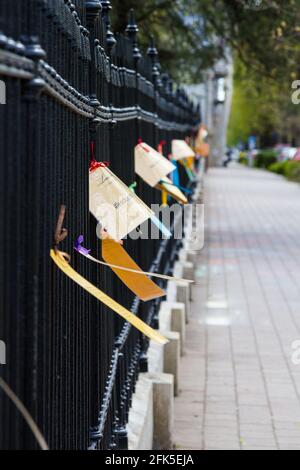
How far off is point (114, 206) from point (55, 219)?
63cm

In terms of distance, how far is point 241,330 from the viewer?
9.62 m

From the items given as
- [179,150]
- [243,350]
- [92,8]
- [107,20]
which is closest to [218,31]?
[179,150]

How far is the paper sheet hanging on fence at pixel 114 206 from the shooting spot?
129 inches

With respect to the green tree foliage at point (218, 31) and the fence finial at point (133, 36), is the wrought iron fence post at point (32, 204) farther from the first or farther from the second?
the green tree foliage at point (218, 31)

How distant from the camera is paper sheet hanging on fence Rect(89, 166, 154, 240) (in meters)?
3.27

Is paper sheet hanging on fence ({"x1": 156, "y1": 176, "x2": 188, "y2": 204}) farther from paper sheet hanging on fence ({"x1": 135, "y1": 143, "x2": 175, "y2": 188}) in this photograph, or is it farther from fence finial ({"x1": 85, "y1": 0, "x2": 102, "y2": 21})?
fence finial ({"x1": 85, "y1": 0, "x2": 102, "y2": 21})

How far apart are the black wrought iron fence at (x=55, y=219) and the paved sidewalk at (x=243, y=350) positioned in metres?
1.51

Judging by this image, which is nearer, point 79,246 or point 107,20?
point 79,246

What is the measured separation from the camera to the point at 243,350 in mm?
A: 8773

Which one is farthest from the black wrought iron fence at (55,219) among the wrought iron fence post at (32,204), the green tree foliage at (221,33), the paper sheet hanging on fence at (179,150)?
the green tree foliage at (221,33)

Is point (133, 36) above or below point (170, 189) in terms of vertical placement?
above

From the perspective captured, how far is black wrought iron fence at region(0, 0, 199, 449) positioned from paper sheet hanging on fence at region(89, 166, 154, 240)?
0.05 m

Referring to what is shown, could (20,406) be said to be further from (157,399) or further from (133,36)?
(133,36)

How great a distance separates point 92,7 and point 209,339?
5.99m
